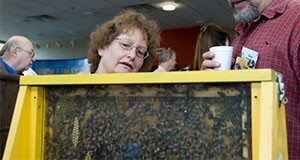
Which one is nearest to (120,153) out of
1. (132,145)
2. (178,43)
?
(132,145)

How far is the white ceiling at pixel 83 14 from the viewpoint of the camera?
5.84 meters

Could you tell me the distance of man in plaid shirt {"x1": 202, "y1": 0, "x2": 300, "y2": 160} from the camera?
128cm

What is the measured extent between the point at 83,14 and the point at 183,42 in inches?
96.2

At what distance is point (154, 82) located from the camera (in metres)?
0.78

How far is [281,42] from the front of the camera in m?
1.33

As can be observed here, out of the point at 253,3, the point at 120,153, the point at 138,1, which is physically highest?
the point at 138,1

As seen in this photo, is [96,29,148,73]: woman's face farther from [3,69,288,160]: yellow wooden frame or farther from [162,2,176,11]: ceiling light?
[162,2,176,11]: ceiling light

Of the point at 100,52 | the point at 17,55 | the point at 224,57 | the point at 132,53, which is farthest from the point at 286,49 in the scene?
the point at 17,55

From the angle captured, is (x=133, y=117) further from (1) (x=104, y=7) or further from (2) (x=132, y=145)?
(1) (x=104, y=7)

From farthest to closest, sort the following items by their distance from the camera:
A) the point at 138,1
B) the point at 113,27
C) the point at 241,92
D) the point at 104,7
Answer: the point at 104,7, the point at 138,1, the point at 113,27, the point at 241,92

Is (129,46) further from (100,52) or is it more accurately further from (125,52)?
(100,52)

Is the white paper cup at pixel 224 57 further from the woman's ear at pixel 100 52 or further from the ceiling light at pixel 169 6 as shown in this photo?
the ceiling light at pixel 169 6

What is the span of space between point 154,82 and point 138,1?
197 inches

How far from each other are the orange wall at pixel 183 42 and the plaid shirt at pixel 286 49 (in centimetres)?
640
